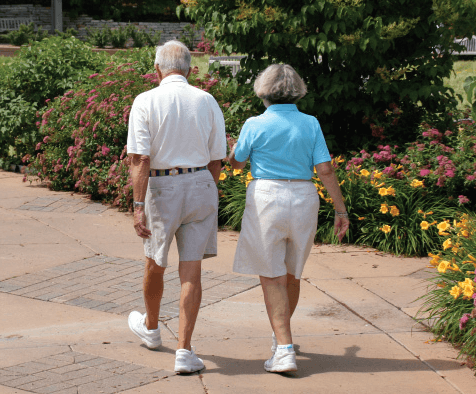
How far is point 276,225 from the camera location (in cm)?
398

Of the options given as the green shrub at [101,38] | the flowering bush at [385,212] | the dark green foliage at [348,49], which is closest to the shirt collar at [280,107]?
the flowering bush at [385,212]

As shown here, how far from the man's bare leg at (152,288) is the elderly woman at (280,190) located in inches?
21.0

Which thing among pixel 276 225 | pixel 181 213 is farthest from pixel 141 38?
pixel 276 225

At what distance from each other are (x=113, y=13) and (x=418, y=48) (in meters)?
28.1

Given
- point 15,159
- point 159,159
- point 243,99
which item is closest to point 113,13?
point 15,159

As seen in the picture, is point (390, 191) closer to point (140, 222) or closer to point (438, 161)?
point (438, 161)

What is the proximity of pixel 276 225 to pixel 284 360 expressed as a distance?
2.45 feet

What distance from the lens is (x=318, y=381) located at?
394cm

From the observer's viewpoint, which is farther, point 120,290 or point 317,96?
point 317,96

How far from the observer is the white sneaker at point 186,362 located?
12.8ft

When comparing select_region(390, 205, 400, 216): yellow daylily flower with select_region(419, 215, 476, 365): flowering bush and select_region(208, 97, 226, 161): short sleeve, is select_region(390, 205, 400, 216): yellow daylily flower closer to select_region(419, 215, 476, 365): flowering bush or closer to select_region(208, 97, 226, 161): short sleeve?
select_region(419, 215, 476, 365): flowering bush

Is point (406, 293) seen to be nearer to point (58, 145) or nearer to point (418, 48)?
point (418, 48)

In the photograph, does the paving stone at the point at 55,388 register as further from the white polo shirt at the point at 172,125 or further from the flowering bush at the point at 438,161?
the flowering bush at the point at 438,161

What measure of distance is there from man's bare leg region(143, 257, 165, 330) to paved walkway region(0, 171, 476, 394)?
210 mm
